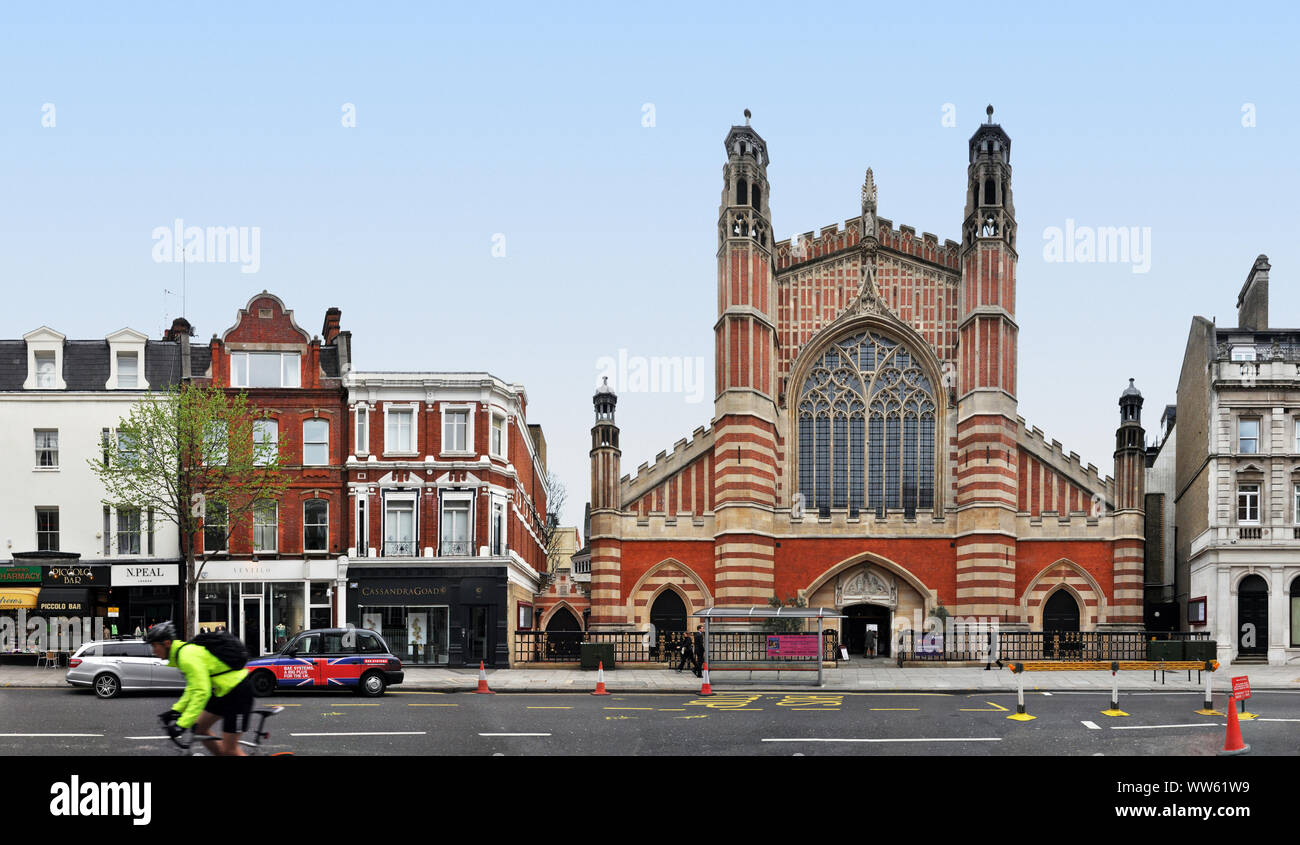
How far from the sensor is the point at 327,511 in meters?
44.0

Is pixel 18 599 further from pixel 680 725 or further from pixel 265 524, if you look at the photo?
pixel 680 725

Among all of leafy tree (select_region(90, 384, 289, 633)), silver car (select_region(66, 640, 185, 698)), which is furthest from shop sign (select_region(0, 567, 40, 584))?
silver car (select_region(66, 640, 185, 698))

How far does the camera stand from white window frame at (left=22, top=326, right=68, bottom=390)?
4428 centimetres

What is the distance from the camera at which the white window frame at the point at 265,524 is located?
4328 centimetres

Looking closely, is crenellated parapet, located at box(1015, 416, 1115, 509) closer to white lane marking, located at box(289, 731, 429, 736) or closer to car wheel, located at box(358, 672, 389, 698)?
car wheel, located at box(358, 672, 389, 698)

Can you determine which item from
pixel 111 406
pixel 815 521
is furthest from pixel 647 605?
pixel 111 406

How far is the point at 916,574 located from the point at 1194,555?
38.8ft

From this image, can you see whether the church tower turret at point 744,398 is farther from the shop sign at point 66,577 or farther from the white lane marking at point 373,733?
the white lane marking at point 373,733

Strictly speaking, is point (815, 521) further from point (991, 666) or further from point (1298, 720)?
point (1298, 720)

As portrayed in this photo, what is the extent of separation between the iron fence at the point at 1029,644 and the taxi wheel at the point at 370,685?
830 inches

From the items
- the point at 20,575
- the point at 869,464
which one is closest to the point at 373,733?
the point at 20,575

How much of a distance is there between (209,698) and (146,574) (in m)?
32.1

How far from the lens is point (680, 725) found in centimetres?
2338

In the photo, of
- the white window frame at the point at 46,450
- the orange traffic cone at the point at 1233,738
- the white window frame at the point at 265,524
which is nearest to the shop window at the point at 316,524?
the white window frame at the point at 265,524
